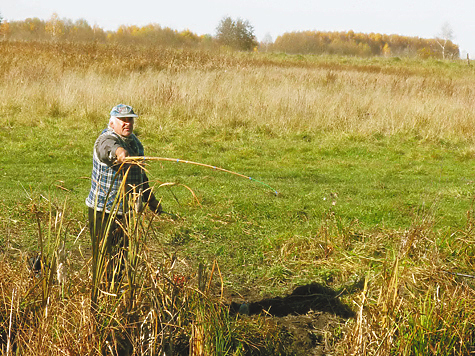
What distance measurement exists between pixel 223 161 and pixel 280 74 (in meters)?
8.30

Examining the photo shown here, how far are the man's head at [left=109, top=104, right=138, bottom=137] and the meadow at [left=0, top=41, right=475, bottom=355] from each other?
735mm

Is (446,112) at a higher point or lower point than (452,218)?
higher

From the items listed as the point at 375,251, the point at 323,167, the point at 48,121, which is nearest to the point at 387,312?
the point at 375,251

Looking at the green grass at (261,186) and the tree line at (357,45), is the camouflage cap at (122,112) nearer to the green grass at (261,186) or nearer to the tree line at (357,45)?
the green grass at (261,186)

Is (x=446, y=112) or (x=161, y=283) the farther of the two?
(x=446, y=112)

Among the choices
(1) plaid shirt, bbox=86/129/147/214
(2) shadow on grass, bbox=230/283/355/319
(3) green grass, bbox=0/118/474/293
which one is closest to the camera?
(1) plaid shirt, bbox=86/129/147/214

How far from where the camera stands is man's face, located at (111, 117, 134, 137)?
395 centimetres

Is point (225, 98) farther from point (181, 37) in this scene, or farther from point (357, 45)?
point (357, 45)

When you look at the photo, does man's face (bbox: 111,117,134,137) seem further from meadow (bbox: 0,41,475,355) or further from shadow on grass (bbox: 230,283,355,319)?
shadow on grass (bbox: 230,283,355,319)

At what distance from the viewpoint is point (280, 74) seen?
17312 mm

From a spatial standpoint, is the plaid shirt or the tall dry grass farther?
the tall dry grass

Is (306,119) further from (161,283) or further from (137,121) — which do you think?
(161,283)

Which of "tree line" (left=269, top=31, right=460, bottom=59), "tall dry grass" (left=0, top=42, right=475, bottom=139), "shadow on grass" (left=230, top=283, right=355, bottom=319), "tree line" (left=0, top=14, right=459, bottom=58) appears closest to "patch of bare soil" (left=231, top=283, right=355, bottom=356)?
"shadow on grass" (left=230, top=283, right=355, bottom=319)

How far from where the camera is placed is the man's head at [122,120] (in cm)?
392
